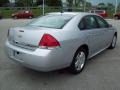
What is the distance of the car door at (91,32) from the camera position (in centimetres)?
498

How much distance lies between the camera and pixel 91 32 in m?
5.16

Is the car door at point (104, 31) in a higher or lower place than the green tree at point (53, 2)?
lower

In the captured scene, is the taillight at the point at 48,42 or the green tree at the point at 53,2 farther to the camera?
the green tree at the point at 53,2

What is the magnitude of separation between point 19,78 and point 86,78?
1543 millimetres

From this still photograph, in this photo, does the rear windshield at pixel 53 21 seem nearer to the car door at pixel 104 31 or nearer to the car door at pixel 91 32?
the car door at pixel 91 32

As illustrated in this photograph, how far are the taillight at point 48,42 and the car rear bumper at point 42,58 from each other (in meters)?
0.09

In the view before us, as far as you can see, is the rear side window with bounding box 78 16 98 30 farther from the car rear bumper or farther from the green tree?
the green tree

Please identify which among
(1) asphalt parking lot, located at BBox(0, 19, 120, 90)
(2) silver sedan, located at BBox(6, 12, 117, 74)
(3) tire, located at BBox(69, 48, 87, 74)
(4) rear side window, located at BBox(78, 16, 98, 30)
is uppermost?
(4) rear side window, located at BBox(78, 16, 98, 30)

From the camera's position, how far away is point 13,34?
4.55 meters

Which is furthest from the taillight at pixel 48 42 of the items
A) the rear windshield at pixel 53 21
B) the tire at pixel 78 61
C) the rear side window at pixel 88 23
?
the rear side window at pixel 88 23

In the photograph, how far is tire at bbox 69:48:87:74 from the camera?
15.3 feet

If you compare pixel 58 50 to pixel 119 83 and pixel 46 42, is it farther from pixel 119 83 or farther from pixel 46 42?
pixel 119 83

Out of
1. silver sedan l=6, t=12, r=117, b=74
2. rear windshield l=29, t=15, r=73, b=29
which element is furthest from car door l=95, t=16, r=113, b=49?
rear windshield l=29, t=15, r=73, b=29

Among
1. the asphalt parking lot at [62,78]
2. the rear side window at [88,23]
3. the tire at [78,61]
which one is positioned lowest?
the asphalt parking lot at [62,78]
